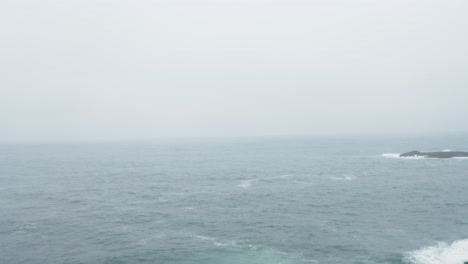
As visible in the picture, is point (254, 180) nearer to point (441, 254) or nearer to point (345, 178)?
point (345, 178)

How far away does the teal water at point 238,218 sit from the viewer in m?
45.2

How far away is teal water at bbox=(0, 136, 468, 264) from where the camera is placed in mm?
45188

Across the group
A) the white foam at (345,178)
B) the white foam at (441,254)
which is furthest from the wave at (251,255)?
the white foam at (345,178)

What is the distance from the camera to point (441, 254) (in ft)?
144

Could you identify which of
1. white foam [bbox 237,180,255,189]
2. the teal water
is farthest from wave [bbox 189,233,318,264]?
white foam [bbox 237,180,255,189]

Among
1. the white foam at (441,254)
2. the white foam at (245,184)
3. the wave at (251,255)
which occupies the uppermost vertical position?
the white foam at (245,184)

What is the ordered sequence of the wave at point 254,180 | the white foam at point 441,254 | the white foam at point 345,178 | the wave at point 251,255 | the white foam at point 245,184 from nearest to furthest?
the white foam at point 441,254 → the wave at point 251,255 → the white foam at point 245,184 → the wave at point 254,180 → the white foam at point 345,178

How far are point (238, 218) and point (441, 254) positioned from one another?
32.6 m

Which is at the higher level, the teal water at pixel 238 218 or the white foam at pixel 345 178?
the white foam at pixel 345 178

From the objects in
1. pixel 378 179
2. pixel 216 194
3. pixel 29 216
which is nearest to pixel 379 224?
pixel 216 194

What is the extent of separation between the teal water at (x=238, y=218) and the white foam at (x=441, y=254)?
0.13m

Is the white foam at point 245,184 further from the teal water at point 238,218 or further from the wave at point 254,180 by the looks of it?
the teal water at point 238,218

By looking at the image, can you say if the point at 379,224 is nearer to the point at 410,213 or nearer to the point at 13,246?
the point at 410,213

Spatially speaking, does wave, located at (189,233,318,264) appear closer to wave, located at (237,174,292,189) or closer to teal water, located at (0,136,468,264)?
teal water, located at (0,136,468,264)
